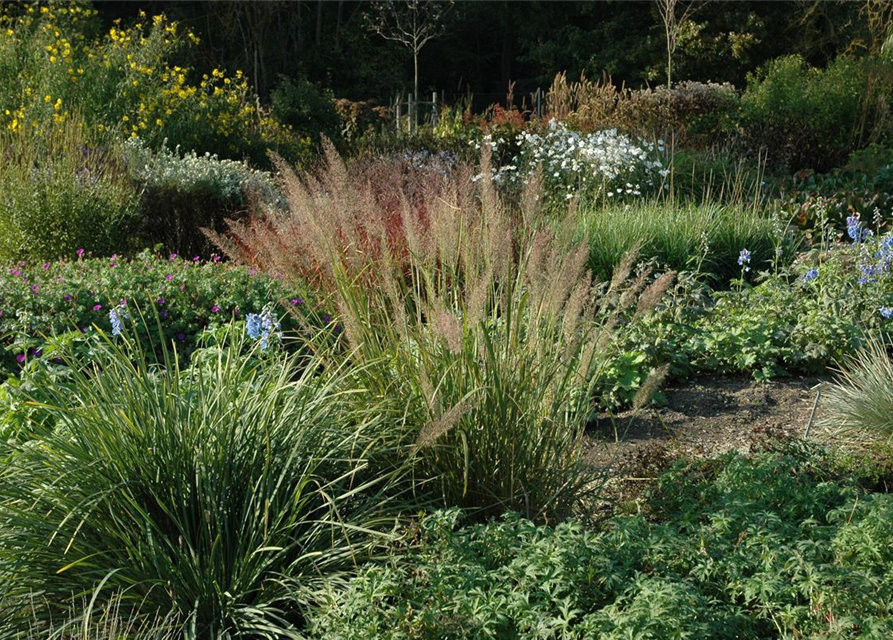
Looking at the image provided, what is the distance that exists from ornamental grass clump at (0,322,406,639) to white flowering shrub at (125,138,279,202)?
5.22 metres

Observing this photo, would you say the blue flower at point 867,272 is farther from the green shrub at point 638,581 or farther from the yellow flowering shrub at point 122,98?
the yellow flowering shrub at point 122,98

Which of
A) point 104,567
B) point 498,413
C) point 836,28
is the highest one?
point 836,28

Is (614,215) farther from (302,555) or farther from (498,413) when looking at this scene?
(302,555)

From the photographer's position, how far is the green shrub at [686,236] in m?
7.36

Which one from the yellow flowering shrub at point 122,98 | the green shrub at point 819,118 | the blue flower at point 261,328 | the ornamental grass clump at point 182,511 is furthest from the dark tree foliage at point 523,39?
the ornamental grass clump at point 182,511

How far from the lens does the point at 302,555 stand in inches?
116

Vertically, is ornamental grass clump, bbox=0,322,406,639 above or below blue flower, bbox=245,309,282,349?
below

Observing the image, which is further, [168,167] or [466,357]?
[168,167]

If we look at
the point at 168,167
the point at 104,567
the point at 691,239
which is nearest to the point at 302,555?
the point at 104,567

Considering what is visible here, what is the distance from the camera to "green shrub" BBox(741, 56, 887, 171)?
13.5 m

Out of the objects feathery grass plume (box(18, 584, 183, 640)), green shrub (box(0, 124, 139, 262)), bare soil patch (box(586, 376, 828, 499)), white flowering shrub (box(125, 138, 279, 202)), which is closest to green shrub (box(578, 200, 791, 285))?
bare soil patch (box(586, 376, 828, 499))

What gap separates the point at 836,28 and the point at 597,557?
25.0 meters

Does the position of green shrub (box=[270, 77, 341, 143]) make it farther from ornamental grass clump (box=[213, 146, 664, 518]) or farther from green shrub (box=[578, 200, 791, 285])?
ornamental grass clump (box=[213, 146, 664, 518])

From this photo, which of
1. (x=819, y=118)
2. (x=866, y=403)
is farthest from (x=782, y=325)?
(x=819, y=118)
